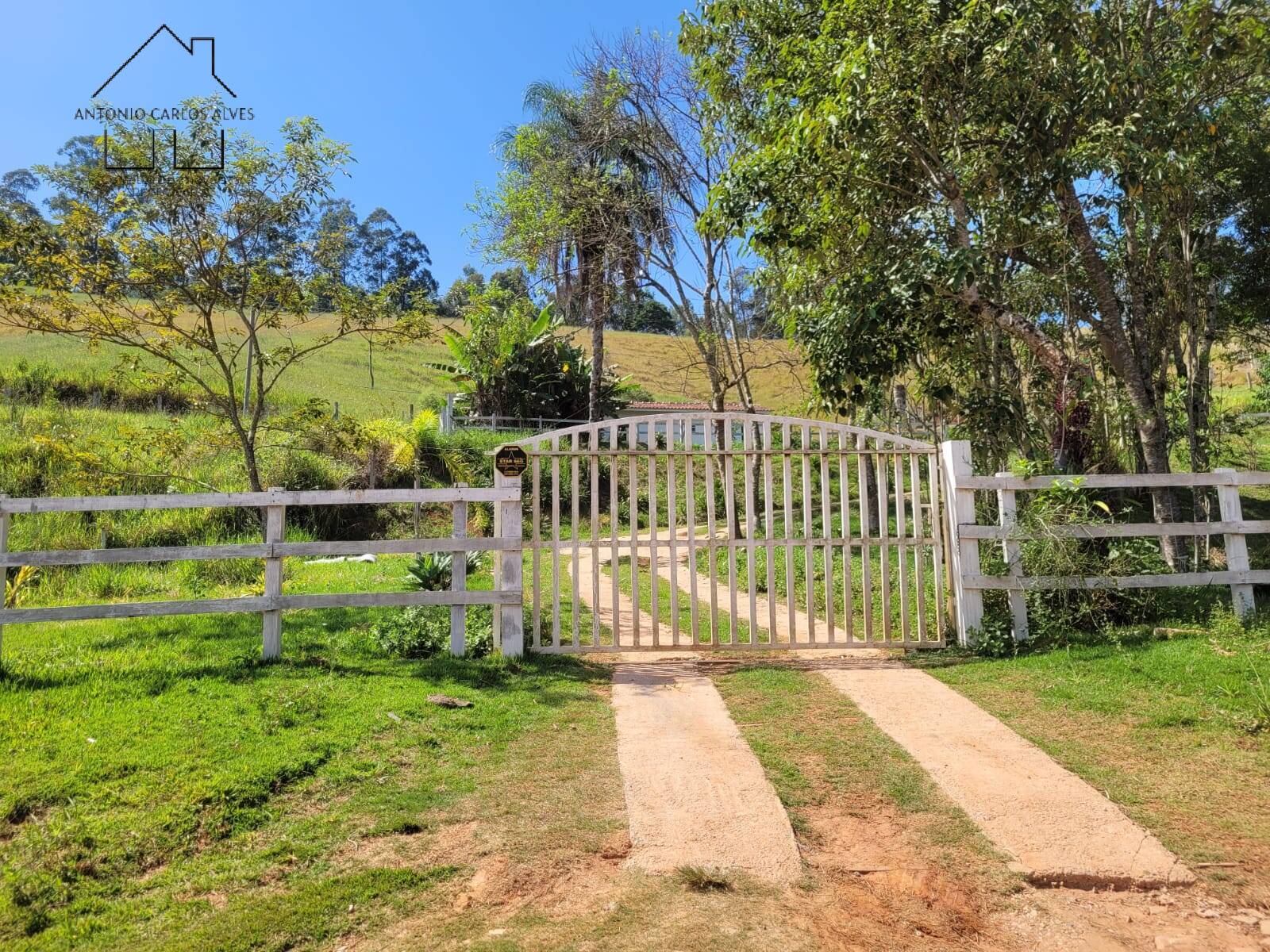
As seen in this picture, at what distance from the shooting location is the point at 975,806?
396cm

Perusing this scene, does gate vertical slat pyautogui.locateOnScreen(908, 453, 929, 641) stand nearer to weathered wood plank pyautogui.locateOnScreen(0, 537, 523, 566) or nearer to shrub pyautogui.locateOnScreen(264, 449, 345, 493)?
weathered wood plank pyautogui.locateOnScreen(0, 537, 523, 566)

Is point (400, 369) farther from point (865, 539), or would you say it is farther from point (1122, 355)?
point (865, 539)

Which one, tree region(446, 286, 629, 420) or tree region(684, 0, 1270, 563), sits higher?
tree region(446, 286, 629, 420)

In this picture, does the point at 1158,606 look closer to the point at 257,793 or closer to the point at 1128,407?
the point at 1128,407

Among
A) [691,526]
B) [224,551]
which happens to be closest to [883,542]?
[691,526]

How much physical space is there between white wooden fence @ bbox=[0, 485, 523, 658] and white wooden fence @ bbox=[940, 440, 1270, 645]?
4036mm

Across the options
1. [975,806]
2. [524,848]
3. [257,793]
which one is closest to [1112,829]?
[975,806]

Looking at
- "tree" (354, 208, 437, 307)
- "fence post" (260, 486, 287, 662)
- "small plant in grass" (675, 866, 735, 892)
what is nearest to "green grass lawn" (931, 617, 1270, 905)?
"small plant in grass" (675, 866, 735, 892)

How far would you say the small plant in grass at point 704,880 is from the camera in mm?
3201

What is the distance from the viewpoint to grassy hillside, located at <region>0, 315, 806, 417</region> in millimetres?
23656

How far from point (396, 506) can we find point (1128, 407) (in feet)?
46.1

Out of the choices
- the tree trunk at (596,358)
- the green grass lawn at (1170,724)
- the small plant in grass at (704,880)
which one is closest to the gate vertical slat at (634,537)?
the green grass lawn at (1170,724)

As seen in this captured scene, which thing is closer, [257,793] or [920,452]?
[257,793]

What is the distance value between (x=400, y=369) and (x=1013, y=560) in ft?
141
